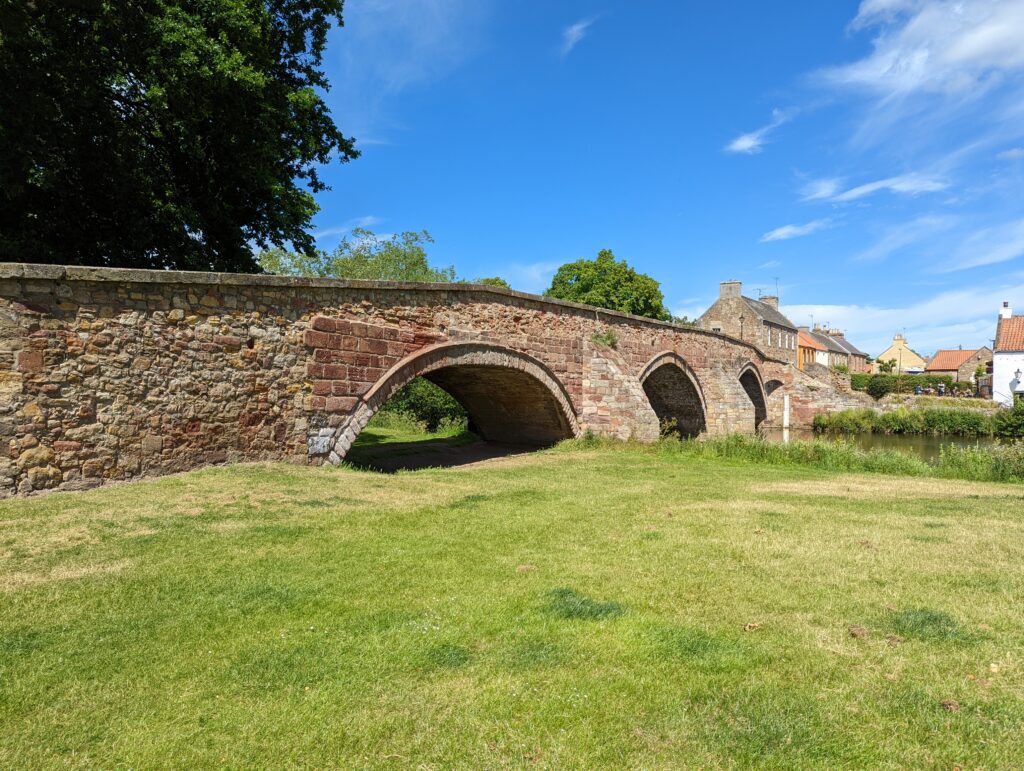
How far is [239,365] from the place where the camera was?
29.7 feet

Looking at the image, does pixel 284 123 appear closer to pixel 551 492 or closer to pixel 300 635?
pixel 551 492

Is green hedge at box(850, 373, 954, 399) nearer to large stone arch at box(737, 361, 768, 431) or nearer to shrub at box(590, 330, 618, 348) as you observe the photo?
large stone arch at box(737, 361, 768, 431)

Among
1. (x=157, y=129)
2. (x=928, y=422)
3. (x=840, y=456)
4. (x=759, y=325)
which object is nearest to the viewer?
(x=157, y=129)

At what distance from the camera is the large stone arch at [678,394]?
70.0 ft

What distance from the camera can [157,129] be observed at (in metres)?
12.3

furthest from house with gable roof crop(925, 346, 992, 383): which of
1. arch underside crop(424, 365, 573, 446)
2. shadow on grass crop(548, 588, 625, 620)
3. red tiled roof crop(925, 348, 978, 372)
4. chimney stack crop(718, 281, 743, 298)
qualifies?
shadow on grass crop(548, 588, 625, 620)

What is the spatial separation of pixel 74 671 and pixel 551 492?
6.08 metres

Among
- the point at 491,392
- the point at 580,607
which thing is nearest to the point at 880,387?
the point at 491,392

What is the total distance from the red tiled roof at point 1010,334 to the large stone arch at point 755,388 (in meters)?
19.5

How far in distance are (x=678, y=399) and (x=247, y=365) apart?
59.4ft

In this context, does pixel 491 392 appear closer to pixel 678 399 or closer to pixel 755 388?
pixel 678 399

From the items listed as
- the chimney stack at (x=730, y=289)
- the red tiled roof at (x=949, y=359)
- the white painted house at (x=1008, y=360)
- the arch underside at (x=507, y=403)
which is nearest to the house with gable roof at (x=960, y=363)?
the red tiled roof at (x=949, y=359)

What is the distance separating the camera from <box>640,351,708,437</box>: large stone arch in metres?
21.3

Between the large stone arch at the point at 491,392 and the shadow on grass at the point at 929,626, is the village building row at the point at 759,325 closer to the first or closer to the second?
the large stone arch at the point at 491,392
